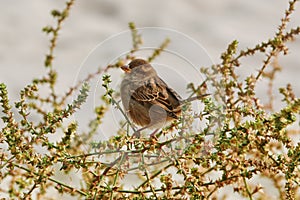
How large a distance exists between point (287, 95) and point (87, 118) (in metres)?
0.45

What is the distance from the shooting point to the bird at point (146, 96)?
1117 mm

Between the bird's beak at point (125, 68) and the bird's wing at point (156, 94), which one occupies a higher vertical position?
the bird's beak at point (125, 68)

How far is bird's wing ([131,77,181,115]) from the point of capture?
1.11 meters

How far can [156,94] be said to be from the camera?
112 cm

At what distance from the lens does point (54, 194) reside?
1493 mm

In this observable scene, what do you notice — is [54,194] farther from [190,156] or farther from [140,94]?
[190,156]

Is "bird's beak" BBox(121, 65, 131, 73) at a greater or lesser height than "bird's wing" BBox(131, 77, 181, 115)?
greater

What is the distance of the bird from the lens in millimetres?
1117

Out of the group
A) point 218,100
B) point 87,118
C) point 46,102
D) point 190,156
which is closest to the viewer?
point 190,156

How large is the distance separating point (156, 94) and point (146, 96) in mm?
22

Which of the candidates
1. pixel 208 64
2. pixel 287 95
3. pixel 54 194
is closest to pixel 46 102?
pixel 54 194

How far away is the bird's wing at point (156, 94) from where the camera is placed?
3.66 feet

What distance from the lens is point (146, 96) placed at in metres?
1.13

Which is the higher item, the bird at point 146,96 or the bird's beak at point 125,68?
the bird's beak at point 125,68
